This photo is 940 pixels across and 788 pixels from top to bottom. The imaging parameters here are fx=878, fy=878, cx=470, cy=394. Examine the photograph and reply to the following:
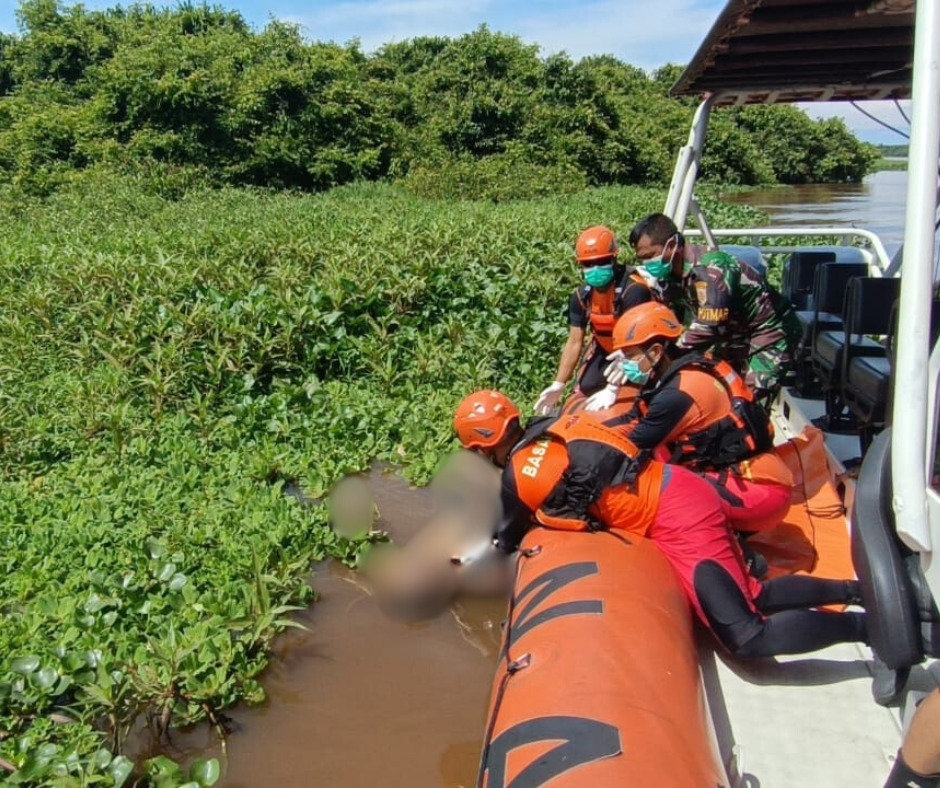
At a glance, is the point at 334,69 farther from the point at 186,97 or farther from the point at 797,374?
the point at 797,374

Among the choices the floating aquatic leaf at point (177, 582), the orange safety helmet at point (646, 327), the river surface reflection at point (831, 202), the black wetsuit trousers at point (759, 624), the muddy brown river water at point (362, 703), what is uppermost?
the orange safety helmet at point (646, 327)

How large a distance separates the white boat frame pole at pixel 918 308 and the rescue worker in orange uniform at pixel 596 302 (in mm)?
2732

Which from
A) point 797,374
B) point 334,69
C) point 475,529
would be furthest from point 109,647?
point 334,69

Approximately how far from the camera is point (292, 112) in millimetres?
22484

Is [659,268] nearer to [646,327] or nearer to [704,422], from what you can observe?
[646,327]

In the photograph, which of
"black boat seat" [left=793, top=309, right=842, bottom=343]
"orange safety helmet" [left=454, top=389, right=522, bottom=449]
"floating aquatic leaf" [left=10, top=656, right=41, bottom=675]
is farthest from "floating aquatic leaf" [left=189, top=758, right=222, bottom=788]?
"black boat seat" [left=793, top=309, right=842, bottom=343]

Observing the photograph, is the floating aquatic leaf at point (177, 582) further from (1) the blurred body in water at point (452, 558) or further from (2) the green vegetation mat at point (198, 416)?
(1) the blurred body in water at point (452, 558)

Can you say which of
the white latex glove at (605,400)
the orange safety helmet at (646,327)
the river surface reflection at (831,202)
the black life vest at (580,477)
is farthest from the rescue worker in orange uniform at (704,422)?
the river surface reflection at (831,202)

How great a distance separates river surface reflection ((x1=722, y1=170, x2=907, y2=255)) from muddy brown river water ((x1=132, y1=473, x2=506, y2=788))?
16854 mm

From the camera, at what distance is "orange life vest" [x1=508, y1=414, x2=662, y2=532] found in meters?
2.95

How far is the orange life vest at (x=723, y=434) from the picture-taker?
3.43 m

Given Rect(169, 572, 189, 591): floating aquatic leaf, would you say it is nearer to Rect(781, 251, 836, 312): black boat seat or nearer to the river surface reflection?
Rect(781, 251, 836, 312): black boat seat

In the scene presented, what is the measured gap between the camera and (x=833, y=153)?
126ft

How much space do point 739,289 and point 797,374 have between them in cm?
78
